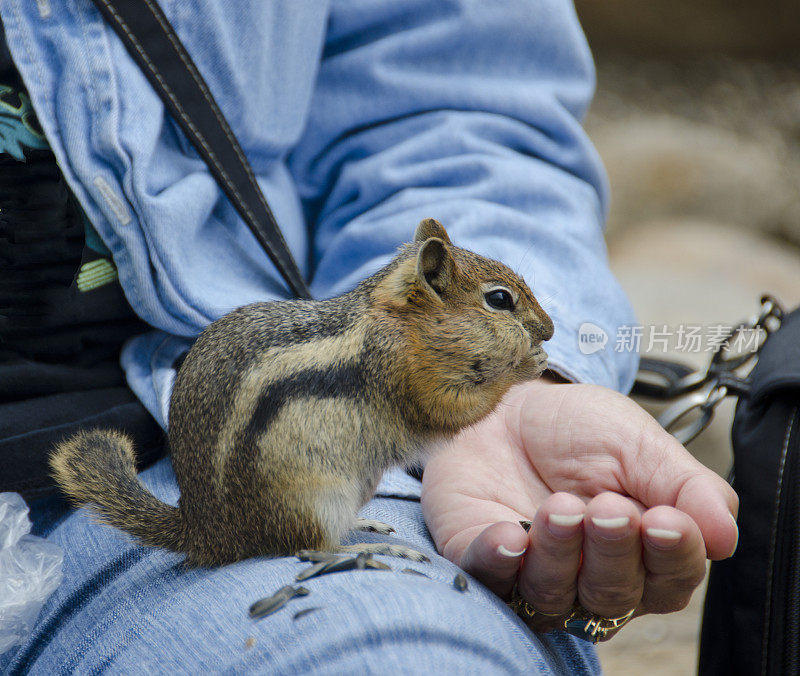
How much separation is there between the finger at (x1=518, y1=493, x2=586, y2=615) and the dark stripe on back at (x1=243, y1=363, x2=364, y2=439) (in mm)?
196

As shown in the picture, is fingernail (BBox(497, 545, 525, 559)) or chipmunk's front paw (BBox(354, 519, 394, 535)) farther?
chipmunk's front paw (BBox(354, 519, 394, 535))

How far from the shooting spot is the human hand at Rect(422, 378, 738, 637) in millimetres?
655

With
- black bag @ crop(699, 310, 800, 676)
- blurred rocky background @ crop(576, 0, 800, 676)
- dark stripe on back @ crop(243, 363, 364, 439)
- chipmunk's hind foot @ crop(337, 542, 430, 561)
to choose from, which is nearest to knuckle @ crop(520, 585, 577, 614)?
chipmunk's hind foot @ crop(337, 542, 430, 561)

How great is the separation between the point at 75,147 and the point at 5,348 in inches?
9.7

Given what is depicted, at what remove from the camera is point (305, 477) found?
0.67 metres

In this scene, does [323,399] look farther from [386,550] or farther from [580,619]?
[580,619]

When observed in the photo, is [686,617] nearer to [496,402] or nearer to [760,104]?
[496,402]

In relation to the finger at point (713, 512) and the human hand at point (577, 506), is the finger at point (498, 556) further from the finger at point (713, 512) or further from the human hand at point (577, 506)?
the finger at point (713, 512)

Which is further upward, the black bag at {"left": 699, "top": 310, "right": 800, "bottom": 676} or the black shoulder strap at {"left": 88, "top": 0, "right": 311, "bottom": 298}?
the black shoulder strap at {"left": 88, "top": 0, "right": 311, "bottom": 298}

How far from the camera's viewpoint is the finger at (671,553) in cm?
64

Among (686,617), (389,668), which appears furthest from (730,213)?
(389,668)

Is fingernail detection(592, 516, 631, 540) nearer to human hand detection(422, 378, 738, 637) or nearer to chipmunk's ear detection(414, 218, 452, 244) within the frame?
human hand detection(422, 378, 738, 637)

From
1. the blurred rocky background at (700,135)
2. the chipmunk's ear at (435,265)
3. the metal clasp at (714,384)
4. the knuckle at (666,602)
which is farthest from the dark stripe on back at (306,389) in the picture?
the blurred rocky background at (700,135)

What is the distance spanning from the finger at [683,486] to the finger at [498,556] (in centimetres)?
17
